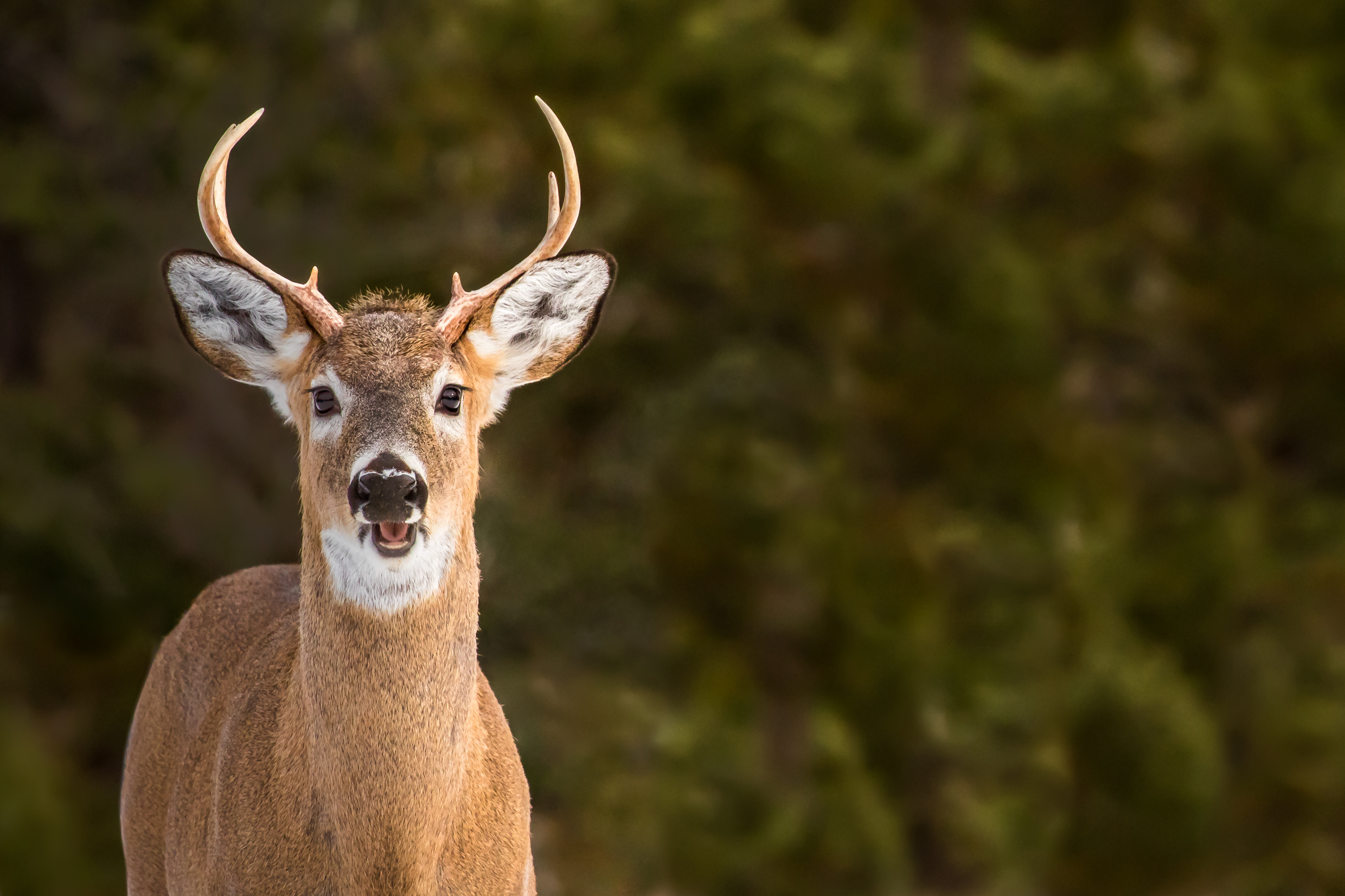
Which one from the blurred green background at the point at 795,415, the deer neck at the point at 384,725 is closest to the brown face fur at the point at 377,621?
the deer neck at the point at 384,725

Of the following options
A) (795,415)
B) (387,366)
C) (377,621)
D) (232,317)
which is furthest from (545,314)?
(795,415)

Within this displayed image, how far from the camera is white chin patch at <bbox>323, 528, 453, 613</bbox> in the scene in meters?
3.45

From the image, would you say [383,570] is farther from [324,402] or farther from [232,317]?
[232,317]

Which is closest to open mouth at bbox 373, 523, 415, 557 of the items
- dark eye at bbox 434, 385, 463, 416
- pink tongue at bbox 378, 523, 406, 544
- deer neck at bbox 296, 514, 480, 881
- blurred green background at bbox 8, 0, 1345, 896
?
pink tongue at bbox 378, 523, 406, 544

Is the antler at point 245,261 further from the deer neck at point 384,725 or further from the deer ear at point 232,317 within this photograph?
the deer neck at point 384,725

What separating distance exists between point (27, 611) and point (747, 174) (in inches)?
278

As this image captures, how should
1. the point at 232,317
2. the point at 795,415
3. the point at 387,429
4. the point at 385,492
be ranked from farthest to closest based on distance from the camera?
1. the point at 795,415
2. the point at 232,317
3. the point at 387,429
4. the point at 385,492

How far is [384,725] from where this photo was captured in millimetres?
3531

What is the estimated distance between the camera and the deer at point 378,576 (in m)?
3.50

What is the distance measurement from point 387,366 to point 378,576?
39cm

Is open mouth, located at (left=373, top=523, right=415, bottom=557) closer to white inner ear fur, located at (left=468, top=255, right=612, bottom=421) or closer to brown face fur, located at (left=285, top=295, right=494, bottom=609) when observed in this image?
brown face fur, located at (left=285, top=295, right=494, bottom=609)

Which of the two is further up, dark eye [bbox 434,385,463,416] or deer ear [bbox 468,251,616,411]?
deer ear [bbox 468,251,616,411]

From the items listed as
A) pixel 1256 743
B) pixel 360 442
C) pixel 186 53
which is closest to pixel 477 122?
pixel 186 53

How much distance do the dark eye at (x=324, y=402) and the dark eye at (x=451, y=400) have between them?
19cm
